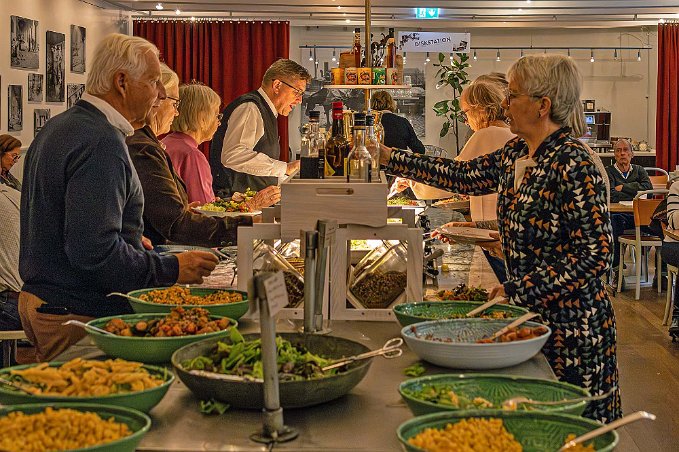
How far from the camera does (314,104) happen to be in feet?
44.5

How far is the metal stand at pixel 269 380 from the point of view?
1564 millimetres

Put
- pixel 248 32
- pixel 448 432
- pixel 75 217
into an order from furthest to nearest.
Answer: pixel 248 32
pixel 75 217
pixel 448 432

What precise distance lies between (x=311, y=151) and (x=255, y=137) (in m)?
3.04

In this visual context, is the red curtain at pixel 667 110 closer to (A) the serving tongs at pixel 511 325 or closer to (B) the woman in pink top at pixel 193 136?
(B) the woman in pink top at pixel 193 136

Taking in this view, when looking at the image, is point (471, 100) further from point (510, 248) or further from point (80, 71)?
point (80, 71)

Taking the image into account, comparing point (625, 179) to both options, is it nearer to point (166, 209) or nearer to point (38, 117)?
point (38, 117)

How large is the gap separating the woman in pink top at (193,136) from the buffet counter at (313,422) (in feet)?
10.4

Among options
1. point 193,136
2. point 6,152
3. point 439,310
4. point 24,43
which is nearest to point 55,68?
point 24,43

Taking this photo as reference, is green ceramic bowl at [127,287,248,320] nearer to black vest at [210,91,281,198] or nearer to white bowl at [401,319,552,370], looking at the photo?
white bowl at [401,319,552,370]

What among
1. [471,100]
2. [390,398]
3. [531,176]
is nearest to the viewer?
[390,398]

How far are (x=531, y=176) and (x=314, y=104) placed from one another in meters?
11.0

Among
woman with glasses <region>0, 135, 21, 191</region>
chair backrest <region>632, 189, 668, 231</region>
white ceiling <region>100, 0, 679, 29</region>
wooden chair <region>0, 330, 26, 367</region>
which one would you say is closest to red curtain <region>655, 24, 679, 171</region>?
white ceiling <region>100, 0, 679, 29</region>

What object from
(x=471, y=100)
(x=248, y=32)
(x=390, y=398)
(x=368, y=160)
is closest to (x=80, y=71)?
(x=248, y=32)

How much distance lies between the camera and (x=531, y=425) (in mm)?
1605
